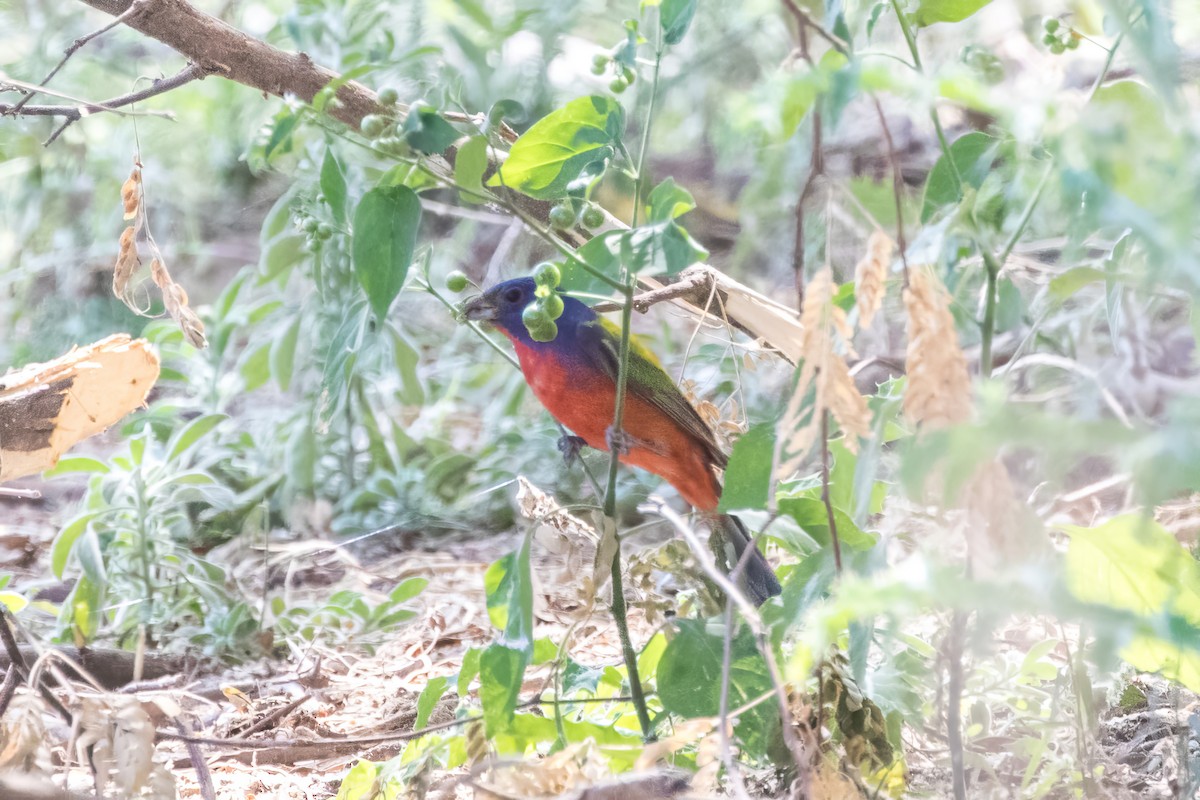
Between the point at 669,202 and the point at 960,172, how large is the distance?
1.40ft

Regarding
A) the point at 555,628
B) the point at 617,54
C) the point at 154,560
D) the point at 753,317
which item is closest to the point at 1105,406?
the point at 753,317

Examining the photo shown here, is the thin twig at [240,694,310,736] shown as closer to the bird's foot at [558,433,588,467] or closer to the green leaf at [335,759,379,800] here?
the green leaf at [335,759,379,800]

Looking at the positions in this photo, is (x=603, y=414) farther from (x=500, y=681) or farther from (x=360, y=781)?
(x=500, y=681)

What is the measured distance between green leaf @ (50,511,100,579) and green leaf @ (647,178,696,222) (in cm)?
220

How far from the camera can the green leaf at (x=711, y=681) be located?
53.6 inches

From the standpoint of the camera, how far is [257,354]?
387 cm

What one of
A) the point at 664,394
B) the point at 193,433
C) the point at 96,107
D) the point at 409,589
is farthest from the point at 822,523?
the point at 193,433

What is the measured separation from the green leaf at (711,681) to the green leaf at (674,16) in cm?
76

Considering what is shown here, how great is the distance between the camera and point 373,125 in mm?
1240

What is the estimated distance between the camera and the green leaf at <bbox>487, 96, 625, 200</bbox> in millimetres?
1373

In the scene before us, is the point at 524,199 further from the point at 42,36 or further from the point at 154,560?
the point at 42,36

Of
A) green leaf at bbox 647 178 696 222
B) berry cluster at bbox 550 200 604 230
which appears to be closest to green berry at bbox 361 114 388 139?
berry cluster at bbox 550 200 604 230

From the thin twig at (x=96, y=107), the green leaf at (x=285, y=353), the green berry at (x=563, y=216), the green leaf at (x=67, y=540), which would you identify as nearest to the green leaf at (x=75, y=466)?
the green leaf at (x=67, y=540)

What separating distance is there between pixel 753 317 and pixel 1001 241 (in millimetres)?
858
